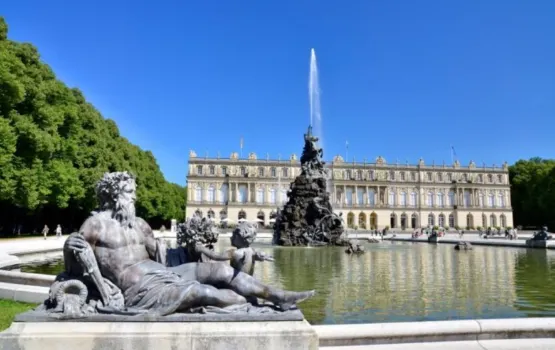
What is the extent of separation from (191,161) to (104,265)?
8006 cm

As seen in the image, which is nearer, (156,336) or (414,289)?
(156,336)

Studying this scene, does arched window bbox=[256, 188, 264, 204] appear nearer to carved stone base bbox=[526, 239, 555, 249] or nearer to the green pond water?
carved stone base bbox=[526, 239, 555, 249]

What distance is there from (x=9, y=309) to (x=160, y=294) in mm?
3541

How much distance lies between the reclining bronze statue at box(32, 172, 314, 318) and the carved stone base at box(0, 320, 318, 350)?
0.40 feet

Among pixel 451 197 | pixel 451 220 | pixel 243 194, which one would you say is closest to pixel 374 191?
pixel 451 197

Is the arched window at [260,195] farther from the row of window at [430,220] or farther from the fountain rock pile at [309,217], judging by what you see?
the fountain rock pile at [309,217]

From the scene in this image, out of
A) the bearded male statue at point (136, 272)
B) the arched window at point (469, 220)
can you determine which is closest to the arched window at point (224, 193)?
the arched window at point (469, 220)

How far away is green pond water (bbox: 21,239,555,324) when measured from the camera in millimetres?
5840

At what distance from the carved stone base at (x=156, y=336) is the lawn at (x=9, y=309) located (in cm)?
216

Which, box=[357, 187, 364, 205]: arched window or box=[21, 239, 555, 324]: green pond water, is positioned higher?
box=[357, 187, 364, 205]: arched window

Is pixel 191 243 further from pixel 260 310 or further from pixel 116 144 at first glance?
pixel 116 144

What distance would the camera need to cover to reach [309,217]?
22.1 meters

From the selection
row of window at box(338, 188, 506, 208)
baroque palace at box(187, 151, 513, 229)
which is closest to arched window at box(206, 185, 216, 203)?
baroque palace at box(187, 151, 513, 229)

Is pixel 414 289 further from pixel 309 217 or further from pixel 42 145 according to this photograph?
pixel 42 145
